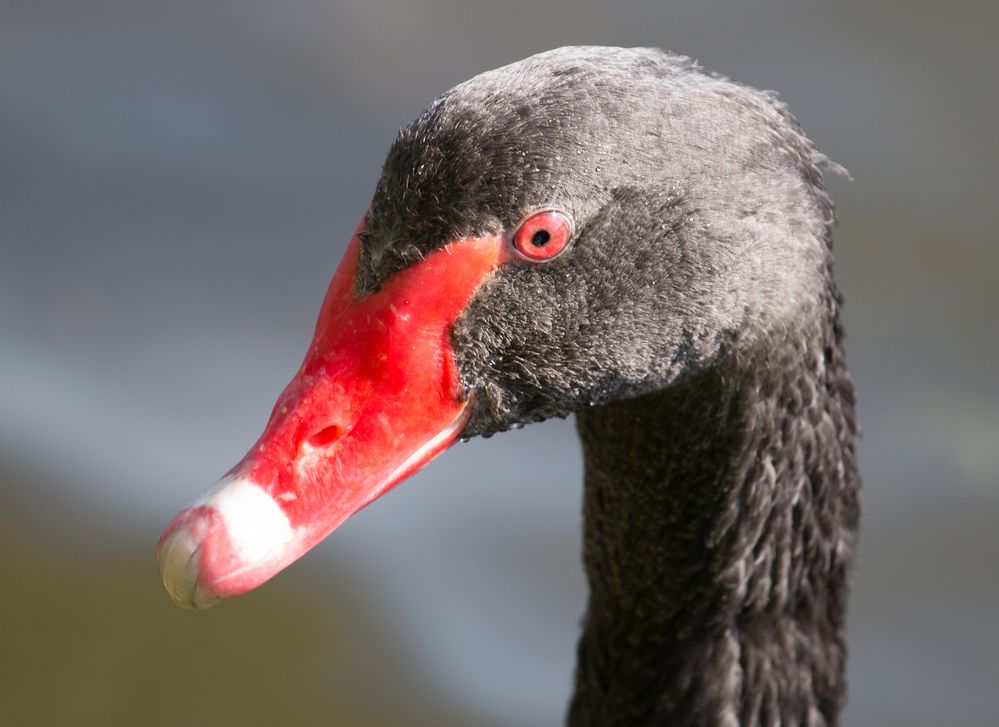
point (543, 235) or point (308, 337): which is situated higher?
point (308, 337)

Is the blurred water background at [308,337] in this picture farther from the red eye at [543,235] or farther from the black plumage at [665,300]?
the red eye at [543,235]

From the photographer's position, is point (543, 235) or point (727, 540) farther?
point (727, 540)

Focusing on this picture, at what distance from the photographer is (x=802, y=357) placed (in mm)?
2623

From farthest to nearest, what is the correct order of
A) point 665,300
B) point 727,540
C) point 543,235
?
point 727,540, point 665,300, point 543,235

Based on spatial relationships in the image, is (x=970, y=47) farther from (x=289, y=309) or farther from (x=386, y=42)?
(x=289, y=309)

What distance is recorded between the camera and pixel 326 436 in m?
2.33

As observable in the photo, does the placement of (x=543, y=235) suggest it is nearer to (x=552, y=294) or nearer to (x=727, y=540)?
(x=552, y=294)

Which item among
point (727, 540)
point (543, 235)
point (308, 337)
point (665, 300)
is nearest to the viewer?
point (543, 235)

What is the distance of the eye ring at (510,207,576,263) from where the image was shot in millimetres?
2252

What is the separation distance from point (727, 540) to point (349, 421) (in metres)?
0.92

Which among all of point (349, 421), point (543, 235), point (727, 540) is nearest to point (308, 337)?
point (727, 540)

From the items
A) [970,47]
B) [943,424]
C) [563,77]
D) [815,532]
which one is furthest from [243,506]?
[970,47]

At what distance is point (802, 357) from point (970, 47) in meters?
3.02

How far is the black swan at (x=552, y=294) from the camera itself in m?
2.25
